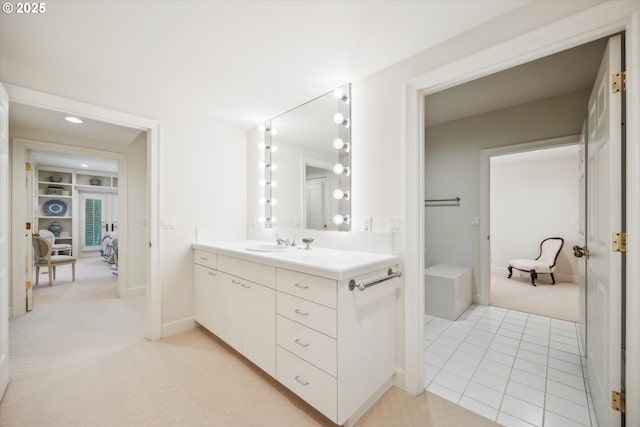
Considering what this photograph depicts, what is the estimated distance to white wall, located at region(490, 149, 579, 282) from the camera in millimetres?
4688

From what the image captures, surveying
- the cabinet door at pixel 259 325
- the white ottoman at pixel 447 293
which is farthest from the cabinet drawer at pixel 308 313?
the white ottoman at pixel 447 293

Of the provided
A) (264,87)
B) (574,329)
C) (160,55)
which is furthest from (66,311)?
(574,329)

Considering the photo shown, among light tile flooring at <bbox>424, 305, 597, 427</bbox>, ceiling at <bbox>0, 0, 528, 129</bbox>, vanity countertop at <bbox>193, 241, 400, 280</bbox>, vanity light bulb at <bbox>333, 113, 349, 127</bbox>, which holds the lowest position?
light tile flooring at <bbox>424, 305, 597, 427</bbox>

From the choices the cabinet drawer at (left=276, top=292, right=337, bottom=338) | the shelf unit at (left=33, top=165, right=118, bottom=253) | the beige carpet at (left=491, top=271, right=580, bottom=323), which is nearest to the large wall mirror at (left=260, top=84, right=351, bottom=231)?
the cabinet drawer at (left=276, top=292, right=337, bottom=338)

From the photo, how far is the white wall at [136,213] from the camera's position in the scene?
390cm

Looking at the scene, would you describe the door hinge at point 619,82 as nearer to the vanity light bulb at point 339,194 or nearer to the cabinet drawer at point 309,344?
the vanity light bulb at point 339,194

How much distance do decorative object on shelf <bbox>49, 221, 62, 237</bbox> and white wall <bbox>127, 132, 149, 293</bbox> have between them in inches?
174

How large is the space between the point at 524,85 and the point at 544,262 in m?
3.42

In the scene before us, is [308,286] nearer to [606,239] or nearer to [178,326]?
[606,239]

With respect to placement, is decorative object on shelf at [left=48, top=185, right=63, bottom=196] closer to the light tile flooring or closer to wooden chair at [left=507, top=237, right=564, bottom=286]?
the light tile flooring

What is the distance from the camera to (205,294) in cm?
252

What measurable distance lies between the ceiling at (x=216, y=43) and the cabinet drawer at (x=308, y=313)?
64.0 inches

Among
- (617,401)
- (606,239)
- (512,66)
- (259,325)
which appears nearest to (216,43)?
(512,66)

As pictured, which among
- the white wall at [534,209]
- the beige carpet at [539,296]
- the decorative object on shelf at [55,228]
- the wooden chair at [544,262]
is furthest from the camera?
the decorative object on shelf at [55,228]
